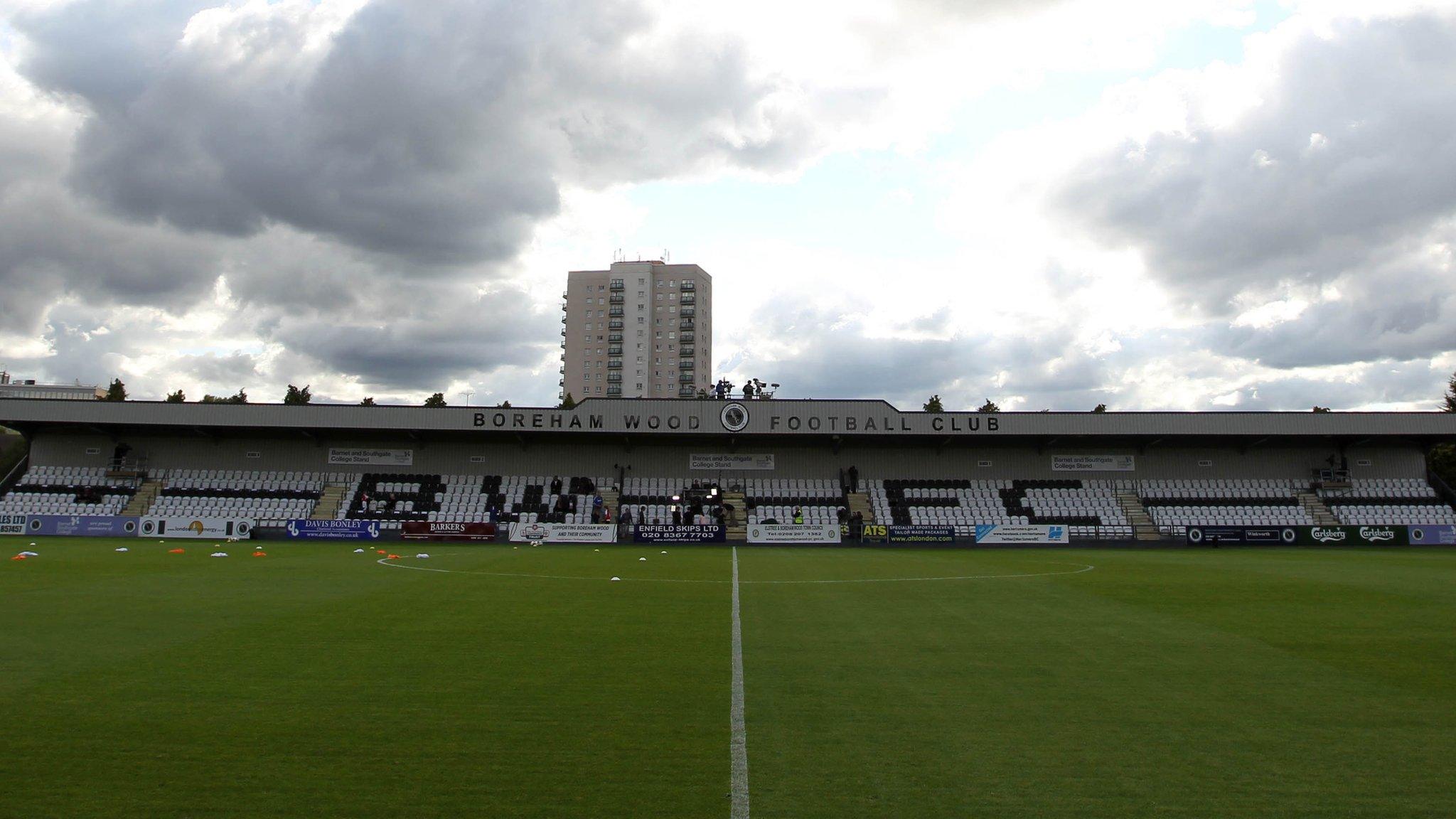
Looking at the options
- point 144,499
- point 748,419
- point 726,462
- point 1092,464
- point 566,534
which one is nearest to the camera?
point 566,534

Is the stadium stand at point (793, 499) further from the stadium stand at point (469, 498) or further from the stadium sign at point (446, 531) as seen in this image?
the stadium sign at point (446, 531)

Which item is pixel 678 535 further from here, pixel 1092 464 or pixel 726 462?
pixel 1092 464

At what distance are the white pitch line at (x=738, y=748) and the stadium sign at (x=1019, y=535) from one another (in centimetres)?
3308

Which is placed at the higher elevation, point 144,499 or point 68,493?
point 68,493

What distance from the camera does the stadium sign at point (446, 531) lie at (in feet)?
131

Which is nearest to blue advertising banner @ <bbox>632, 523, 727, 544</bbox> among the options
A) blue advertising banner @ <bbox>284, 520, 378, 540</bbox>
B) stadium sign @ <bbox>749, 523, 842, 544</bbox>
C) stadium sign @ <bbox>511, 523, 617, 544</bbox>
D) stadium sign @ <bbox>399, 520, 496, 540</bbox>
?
stadium sign @ <bbox>511, 523, 617, 544</bbox>

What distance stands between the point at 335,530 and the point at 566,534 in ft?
36.7

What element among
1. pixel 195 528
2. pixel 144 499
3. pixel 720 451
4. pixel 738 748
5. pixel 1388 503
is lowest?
pixel 738 748

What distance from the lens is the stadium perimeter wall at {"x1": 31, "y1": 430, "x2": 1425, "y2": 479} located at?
162ft

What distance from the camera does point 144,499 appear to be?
45.8 metres

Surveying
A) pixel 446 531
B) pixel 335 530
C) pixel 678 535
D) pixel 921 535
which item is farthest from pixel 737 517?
pixel 335 530

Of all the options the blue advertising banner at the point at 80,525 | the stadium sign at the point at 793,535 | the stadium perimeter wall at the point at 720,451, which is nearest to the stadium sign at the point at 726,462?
the stadium perimeter wall at the point at 720,451

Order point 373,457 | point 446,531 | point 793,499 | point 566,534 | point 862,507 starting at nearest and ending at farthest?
1. point 566,534
2. point 446,531
3. point 862,507
4. point 793,499
5. point 373,457

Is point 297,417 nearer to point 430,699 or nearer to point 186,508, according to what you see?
point 186,508
